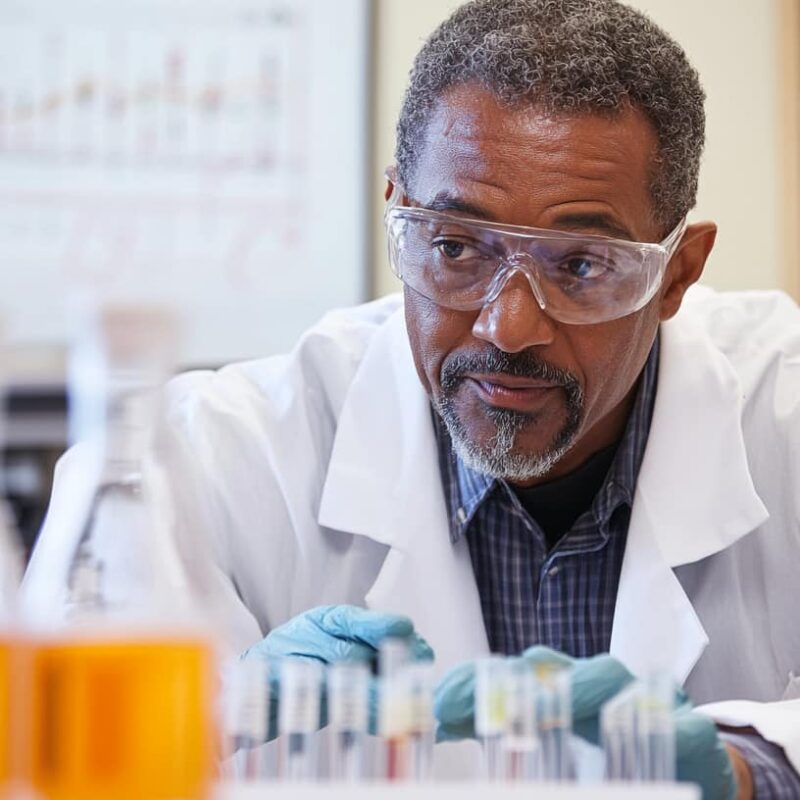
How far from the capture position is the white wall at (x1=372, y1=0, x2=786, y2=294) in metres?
2.40

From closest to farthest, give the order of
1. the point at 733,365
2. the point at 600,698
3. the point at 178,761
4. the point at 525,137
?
the point at 178,761 < the point at 600,698 < the point at 525,137 < the point at 733,365

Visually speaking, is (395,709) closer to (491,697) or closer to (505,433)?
(491,697)

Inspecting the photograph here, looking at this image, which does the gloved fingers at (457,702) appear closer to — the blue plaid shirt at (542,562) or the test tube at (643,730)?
the test tube at (643,730)

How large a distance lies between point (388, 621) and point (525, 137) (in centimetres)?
56

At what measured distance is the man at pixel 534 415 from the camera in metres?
1.30

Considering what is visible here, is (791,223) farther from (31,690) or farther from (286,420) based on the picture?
(31,690)

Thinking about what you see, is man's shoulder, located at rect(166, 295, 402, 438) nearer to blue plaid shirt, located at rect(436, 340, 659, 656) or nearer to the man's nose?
blue plaid shirt, located at rect(436, 340, 659, 656)

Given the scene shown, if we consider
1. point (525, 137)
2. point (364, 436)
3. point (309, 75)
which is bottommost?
point (364, 436)

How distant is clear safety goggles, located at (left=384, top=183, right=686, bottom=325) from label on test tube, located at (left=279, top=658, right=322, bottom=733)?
655mm

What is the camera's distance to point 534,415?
133cm

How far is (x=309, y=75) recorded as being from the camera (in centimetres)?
240

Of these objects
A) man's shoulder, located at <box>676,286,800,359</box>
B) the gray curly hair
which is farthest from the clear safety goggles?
man's shoulder, located at <box>676,286,800,359</box>

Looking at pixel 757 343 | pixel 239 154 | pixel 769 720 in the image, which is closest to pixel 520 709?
pixel 769 720

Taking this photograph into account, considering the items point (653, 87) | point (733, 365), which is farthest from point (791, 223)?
point (653, 87)
